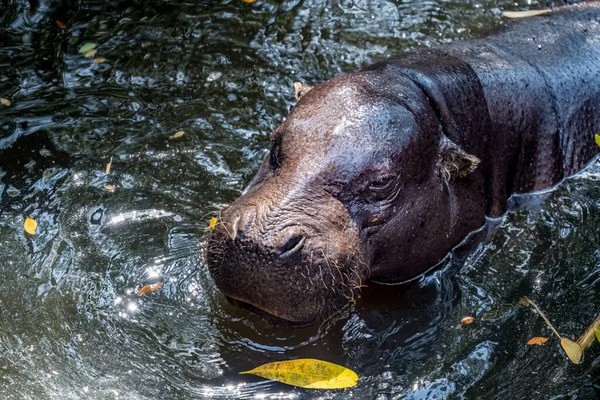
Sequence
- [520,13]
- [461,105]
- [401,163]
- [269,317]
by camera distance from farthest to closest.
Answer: [520,13] → [461,105] → [401,163] → [269,317]

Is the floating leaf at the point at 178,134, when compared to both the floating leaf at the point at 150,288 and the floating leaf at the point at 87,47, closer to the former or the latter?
the floating leaf at the point at 87,47

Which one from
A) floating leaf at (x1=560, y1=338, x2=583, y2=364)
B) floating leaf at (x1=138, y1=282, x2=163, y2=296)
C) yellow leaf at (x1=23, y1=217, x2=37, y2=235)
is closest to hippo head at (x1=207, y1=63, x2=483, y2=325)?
floating leaf at (x1=138, y1=282, x2=163, y2=296)

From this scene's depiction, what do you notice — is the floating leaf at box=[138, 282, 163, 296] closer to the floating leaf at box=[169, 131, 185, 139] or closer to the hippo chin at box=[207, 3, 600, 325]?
the hippo chin at box=[207, 3, 600, 325]

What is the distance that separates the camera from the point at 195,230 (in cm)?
707

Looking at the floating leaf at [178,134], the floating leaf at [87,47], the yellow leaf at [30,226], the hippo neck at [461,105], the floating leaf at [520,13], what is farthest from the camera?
the floating leaf at [520,13]

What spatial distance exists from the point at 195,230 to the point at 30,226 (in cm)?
140

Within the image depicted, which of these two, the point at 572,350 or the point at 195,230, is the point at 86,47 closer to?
the point at 195,230

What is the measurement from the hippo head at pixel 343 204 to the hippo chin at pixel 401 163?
0.03ft

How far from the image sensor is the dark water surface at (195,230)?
5.80m

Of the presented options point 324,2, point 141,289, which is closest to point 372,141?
point 141,289

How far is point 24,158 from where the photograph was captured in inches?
304

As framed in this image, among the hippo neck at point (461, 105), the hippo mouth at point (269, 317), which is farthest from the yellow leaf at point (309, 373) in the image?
the hippo neck at point (461, 105)

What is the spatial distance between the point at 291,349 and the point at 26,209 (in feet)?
9.09

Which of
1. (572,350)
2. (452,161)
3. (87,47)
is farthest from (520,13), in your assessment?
(572,350)
